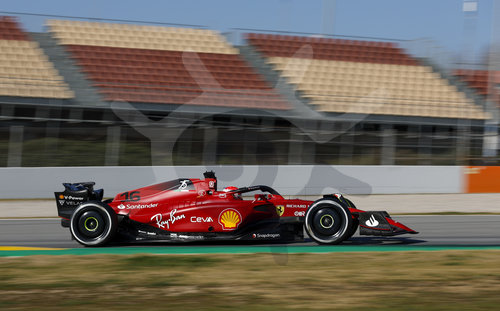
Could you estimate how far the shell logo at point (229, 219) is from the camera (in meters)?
8.27

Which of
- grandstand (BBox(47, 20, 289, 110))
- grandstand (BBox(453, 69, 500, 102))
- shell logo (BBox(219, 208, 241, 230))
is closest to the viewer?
shell logo (BBox(219, 208, 241, 230))

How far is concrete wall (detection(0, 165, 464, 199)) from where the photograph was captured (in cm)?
1496

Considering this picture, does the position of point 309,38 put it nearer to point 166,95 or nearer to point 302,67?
point 302,67

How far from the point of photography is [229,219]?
8273mm

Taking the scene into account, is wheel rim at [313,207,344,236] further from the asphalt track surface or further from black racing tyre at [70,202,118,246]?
black racing tyre at [70,202,118,246]

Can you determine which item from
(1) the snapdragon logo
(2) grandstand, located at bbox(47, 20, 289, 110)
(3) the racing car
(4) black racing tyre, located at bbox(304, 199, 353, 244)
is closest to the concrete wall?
(1) the snapdragon logo

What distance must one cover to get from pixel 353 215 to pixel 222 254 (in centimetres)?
190

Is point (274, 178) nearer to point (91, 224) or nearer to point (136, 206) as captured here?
point (136, 206)

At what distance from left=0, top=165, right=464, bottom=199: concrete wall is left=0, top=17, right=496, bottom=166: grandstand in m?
0.24

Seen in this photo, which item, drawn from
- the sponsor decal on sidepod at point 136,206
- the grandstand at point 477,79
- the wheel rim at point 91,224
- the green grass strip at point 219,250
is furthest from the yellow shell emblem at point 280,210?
the grandstand at point 477,79

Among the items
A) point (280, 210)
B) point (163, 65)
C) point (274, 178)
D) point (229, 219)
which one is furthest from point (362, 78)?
point (229, 219)

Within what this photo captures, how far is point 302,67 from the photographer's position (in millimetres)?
21547

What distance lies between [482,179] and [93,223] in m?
11.9

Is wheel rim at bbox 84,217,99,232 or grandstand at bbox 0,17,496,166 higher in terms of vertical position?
grandstand at bbox 0,17,496,166
